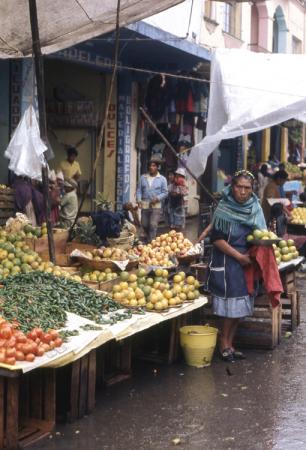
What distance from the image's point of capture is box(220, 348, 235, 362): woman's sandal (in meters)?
7.51

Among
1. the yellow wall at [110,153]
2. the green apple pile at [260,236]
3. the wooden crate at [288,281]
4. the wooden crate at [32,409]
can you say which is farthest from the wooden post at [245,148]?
the wooden crate at [32,409]

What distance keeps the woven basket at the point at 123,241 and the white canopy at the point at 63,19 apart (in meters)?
2.40

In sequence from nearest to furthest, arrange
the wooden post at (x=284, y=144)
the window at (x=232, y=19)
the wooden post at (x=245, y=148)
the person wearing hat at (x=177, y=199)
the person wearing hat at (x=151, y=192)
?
the person wearing hat at (x=151, y=192), the person wearing hat at (x=177, y=199), the window at (x=232, y=19), the wooden post at (x=245, y=148), the wooden post at (x=284, y=144)

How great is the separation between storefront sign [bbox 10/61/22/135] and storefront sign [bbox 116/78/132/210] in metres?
4.06

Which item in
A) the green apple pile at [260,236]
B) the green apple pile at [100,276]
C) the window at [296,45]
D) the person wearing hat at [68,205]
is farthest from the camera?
the window at [296,45]

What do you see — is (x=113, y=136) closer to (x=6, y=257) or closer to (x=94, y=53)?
(x=94, y=53)

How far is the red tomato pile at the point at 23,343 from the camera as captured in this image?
4.93 m

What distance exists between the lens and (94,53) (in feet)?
43.6

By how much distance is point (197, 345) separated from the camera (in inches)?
283

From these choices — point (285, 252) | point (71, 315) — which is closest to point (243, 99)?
point (285, 252)

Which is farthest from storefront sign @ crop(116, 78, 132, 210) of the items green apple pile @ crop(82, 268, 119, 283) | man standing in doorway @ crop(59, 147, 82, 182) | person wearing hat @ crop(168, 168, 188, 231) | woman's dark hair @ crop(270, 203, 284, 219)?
green apple pile @ crop(82, 268, 119, 283)

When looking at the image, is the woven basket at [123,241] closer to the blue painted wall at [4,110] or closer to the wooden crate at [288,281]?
the wooden crate at [288,281]

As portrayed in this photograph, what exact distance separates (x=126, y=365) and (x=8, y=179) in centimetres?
506

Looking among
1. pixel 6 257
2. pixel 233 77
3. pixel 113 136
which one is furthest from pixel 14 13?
pixel 113 136
